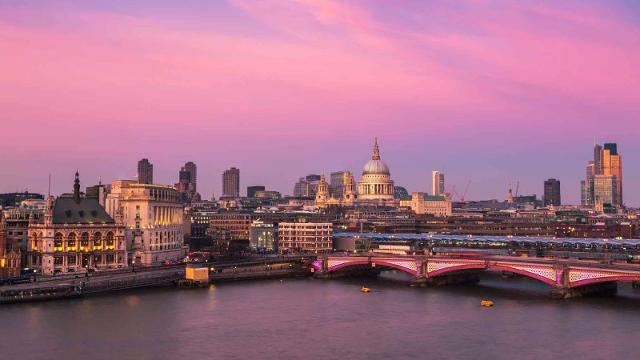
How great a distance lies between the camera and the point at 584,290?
313 ft

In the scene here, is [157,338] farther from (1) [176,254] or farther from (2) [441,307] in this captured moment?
(1) [176,254]

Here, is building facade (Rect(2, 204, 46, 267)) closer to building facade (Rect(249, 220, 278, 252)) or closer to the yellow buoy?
the yellow buoy

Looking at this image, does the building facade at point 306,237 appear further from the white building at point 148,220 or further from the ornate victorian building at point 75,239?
the ornate victorian building at point 75,239

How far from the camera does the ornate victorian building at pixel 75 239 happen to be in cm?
11688

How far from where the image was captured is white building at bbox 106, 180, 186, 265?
134 m

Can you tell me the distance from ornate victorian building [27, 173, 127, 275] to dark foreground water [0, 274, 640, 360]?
62.5 feet

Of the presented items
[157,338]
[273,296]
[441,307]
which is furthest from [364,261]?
[157,338]

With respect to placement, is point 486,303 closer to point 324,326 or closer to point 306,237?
point 324,326

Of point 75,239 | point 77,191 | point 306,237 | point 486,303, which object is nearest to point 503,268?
point 486,303

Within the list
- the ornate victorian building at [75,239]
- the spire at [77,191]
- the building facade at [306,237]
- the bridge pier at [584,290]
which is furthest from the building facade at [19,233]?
the bridge pier at [584,290]

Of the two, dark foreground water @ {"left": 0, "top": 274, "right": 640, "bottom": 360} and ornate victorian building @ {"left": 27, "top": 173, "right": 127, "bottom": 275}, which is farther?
ornate victorian building @ {"left": 27, "top": 173, "right": 127, "bottom": 275}

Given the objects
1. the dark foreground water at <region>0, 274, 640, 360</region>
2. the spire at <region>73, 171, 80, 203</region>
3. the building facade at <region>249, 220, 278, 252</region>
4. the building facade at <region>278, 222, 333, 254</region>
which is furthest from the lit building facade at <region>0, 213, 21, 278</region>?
the building facade at <region>249, 220, 278, 252</region>

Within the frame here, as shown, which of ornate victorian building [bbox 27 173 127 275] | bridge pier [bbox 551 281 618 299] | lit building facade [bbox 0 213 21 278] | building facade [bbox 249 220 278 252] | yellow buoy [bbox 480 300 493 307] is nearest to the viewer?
yellow buoy [bbox 480 300 493 307]

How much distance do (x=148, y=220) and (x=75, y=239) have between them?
17.2 metres
